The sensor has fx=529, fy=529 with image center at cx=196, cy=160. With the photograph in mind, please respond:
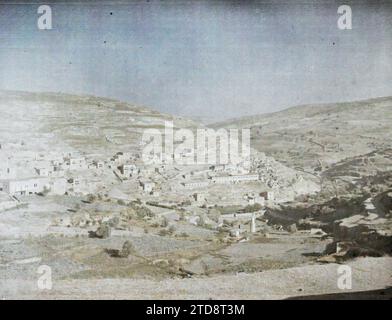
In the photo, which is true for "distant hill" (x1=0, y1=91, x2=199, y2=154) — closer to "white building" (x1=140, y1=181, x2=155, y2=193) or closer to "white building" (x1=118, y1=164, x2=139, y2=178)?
"white building" (x1=118, y1=164, x2=139, y2=178)

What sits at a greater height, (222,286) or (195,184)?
(195,184)

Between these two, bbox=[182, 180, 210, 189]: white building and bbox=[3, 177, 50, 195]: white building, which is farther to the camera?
bbox=[182, 180, 210, 189]: white building

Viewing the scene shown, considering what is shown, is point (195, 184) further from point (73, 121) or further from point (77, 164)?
point (73, 121)

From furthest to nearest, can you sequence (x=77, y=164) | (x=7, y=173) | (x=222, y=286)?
(x=77, y=164) → (x=7, y=173) → (x=222, y=286)

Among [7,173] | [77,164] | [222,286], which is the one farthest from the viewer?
[77,164]

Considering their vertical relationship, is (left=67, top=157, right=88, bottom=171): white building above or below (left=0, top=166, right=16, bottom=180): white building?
above

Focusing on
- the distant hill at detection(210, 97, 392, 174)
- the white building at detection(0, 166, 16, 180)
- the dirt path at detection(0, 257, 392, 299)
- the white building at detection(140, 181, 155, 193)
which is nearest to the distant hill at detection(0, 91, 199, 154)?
the white building at detection(0, 166, 16, 180)

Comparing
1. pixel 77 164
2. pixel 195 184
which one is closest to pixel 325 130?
pixel 195 184
